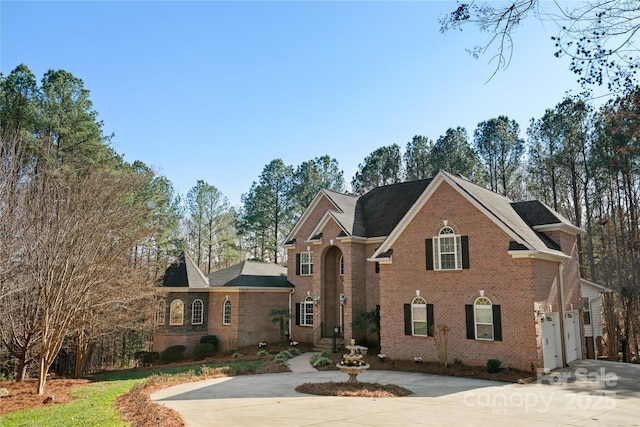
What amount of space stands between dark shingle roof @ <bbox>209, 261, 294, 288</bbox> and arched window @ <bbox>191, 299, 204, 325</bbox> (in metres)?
1.39

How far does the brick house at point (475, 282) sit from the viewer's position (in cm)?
1630

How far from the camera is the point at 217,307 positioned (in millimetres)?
27750

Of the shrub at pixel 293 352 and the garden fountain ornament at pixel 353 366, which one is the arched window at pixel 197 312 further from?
the garden fountain ornament at pixel 353 366

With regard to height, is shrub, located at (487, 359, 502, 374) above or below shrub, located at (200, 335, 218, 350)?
above

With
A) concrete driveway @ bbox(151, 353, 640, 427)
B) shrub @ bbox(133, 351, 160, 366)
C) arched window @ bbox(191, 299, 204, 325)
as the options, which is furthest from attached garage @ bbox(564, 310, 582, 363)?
shrub @ bbox(133, 351, 160, 366)

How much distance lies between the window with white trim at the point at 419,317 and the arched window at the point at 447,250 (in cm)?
170

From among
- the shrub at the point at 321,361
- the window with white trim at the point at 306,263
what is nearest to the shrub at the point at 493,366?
the shrub at the point at 321,361

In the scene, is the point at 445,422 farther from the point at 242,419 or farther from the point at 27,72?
the point at 27,72

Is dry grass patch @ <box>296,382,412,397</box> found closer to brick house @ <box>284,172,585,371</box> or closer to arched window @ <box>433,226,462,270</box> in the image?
brick house @ <box>284,172,585,371</box>

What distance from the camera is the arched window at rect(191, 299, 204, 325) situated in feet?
90.1

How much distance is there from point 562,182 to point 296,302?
22.4 metres

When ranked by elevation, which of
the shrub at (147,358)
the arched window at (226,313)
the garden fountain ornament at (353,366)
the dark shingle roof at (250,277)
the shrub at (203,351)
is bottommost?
the shrub at (147,358)

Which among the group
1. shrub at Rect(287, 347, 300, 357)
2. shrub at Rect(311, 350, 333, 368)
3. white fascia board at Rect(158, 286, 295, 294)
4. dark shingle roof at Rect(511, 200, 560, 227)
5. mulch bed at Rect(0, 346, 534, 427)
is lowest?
shrub at Rect(287, 347, 300, 357)

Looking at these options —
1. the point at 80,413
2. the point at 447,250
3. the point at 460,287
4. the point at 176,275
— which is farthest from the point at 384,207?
the point at 80,413
